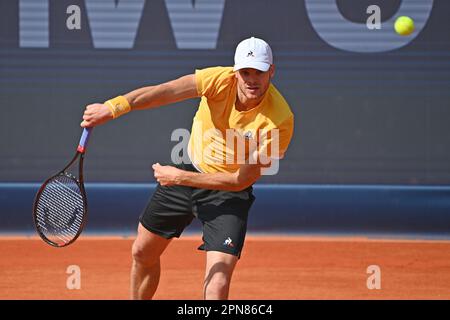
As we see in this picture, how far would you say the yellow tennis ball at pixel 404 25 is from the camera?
26.6 ft

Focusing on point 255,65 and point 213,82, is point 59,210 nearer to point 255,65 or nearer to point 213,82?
point 213,82

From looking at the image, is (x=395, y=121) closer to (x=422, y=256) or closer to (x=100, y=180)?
(x=422, y=256)

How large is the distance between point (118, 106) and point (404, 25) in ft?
14.0

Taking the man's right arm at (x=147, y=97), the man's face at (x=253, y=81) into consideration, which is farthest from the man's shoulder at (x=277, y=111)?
the man's right arm at (x=147, y=97)

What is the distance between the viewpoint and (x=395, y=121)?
27.9ft

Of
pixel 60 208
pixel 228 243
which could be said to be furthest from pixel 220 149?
pixel 60 208

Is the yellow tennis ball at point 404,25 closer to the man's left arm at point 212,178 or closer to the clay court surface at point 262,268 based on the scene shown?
the clay court surface at point 262,268

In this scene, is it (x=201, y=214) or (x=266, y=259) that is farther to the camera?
(x=266, y=259)

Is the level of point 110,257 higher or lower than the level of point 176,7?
lower

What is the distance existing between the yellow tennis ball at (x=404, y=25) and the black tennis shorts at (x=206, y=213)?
375 cm

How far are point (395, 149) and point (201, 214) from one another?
408 centimetres
